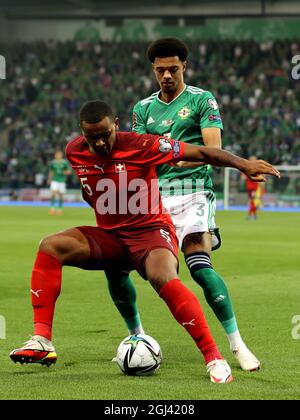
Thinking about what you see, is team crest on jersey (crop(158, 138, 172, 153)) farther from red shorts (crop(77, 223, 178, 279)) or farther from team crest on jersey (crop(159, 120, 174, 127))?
team crest on jersey (crop(159, 120, 174, 127))

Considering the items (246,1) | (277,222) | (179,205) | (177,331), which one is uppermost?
(246,1)

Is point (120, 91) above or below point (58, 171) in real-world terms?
above

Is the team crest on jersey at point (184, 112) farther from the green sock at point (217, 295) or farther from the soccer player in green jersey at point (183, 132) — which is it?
the green sock at point (217, 295)

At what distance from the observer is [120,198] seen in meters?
6.31

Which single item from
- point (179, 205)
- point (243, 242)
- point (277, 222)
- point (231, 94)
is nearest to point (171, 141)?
point (179, 205)

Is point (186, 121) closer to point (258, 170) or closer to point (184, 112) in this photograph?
point (184, 112)

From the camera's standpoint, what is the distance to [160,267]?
19.9 ft

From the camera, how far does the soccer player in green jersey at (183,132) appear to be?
688 centimetres

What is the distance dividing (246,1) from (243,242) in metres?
25.9

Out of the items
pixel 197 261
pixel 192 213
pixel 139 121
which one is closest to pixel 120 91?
pixel 139 121


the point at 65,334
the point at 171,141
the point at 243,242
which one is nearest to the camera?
the point at 171,141

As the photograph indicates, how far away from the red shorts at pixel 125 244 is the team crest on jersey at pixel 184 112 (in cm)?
104

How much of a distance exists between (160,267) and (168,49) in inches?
A: 72.2

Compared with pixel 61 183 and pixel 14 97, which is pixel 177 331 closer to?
pixel 61 183
